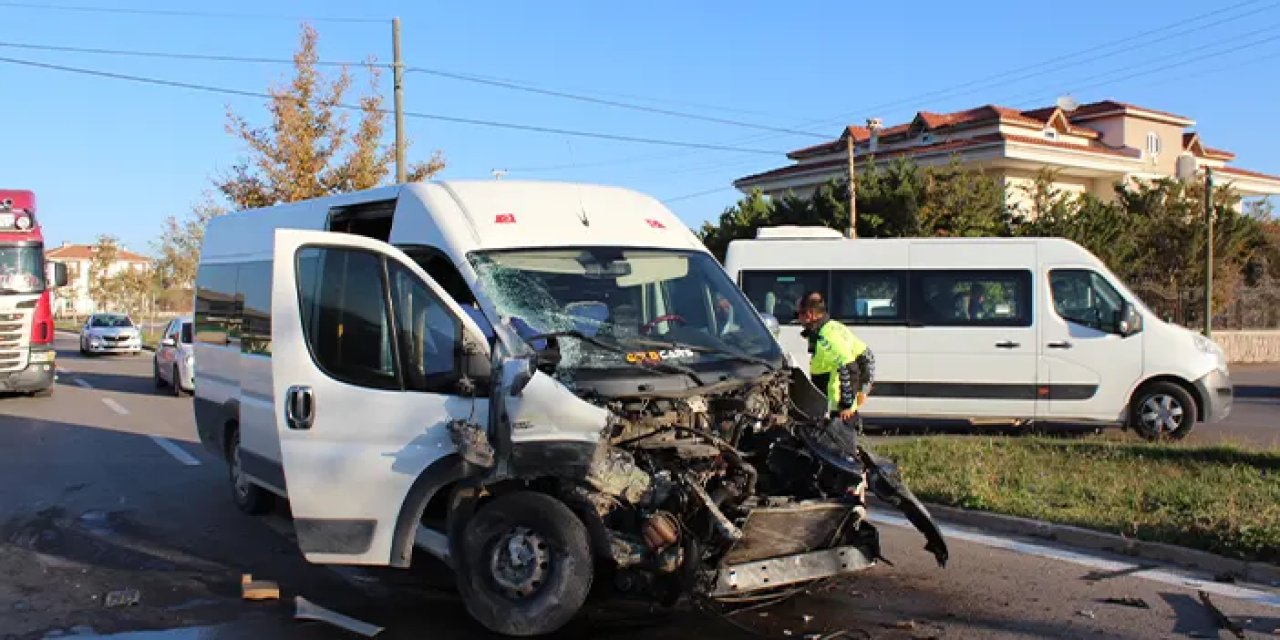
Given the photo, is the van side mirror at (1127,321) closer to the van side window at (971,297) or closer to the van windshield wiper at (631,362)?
the van side window at (971,297)

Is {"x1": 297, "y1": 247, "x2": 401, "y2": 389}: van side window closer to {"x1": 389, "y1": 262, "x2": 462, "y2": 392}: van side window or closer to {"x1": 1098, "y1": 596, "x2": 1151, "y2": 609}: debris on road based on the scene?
{"x1": 389, "y1": 262, "x2": 462, "y2": 392}: van side window

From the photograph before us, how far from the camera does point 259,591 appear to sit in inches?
251

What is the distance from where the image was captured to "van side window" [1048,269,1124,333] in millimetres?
12711

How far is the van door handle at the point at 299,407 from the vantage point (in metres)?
5.89

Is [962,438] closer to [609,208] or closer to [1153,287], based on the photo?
[609,208]

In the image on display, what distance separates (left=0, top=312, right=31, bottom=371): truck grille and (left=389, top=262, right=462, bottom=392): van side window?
15.2 meters

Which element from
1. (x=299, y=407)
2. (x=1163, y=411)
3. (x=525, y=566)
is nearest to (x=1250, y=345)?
(x=1163, y=411)

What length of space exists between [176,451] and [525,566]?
8459 mm

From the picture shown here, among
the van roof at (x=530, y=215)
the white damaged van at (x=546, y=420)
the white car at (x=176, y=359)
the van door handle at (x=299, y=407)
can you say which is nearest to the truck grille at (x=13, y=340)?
the white car at (x=176, y=359)

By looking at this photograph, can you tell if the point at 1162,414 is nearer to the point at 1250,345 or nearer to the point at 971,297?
the point at 971,297

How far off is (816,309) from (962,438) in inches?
173

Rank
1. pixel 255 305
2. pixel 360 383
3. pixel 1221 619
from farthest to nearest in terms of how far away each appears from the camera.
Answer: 1. pixel 255 305
2. pixel 360 383
3. pixel 1221 619

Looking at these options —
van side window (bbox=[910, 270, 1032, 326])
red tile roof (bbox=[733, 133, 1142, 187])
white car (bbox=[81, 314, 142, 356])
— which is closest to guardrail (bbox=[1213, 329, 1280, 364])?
red tile roof (bbox=[733, 133, 1142, 187])

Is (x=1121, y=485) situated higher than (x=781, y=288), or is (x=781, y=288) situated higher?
(x=781, y=288)
